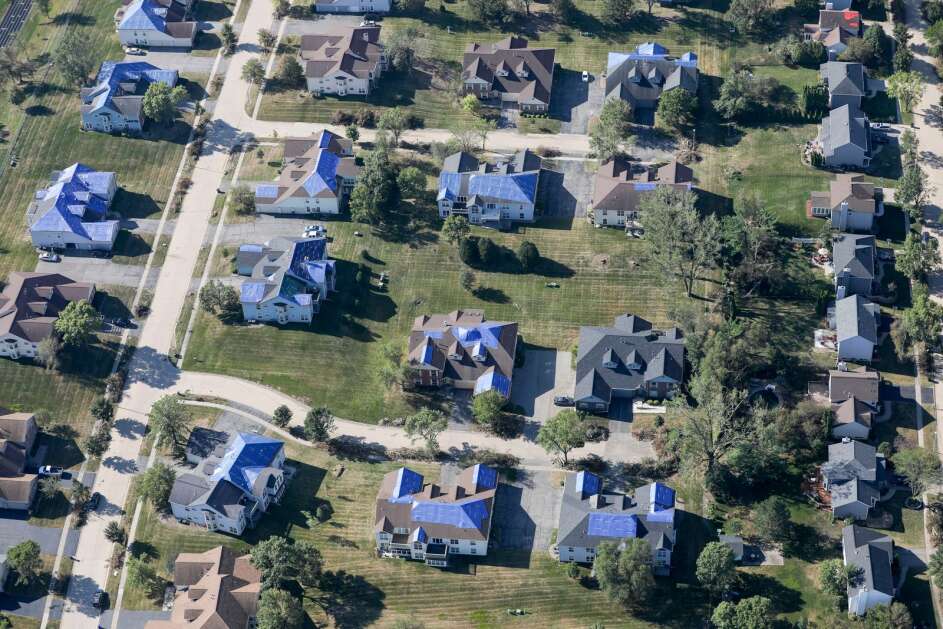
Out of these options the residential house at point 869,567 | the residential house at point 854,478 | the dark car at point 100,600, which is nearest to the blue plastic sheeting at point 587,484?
the residential house at point 854,478

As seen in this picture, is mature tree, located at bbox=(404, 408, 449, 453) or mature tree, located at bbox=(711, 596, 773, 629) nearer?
mature tree, located at bbox=(711, 596, 773, 629)

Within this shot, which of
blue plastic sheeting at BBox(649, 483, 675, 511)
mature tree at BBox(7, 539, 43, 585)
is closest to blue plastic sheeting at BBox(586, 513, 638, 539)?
blue plastic sheeting at BBox(649, 483, 675, 511)

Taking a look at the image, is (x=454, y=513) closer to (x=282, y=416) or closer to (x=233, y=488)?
(x=233, y=488)

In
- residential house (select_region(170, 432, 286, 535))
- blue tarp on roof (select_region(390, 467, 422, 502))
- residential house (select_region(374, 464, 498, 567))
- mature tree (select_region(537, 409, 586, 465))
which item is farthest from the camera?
mature tree (select_region(537, 409, 586, 465))

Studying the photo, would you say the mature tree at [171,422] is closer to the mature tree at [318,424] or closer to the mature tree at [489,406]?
the mature tree at [318,424]

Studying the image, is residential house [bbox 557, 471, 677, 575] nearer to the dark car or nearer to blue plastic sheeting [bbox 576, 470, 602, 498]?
blue plastic sheeting [bbox 576, 470, 602, 498]
